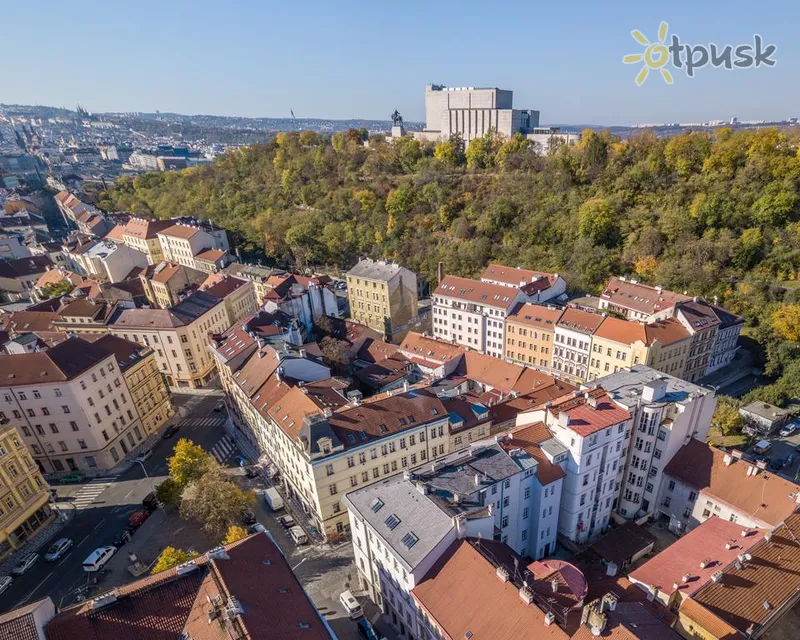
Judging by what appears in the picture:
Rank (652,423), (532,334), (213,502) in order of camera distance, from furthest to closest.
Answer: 1. (532,334)
2. (652,423)
3. (213,502)

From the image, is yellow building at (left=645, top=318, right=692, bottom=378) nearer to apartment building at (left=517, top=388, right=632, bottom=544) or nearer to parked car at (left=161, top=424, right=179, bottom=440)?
apartment building at (left=517, top=388, right=632, bottom=544)

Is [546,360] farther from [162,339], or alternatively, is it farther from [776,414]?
[162,339]

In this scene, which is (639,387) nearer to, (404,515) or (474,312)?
(404,515)

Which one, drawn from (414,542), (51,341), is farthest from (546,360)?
(51,341)

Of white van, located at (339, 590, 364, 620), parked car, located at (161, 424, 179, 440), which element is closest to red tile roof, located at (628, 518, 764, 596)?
white van, located at (339, 590, 364, 620)

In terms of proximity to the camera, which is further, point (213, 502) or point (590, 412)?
point (590, 412)

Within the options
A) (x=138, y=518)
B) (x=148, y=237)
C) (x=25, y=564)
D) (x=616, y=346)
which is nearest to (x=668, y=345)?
(x=616, y=346)

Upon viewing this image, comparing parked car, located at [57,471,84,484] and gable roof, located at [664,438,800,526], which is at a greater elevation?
gable roof, located at [664,438,800,526]
